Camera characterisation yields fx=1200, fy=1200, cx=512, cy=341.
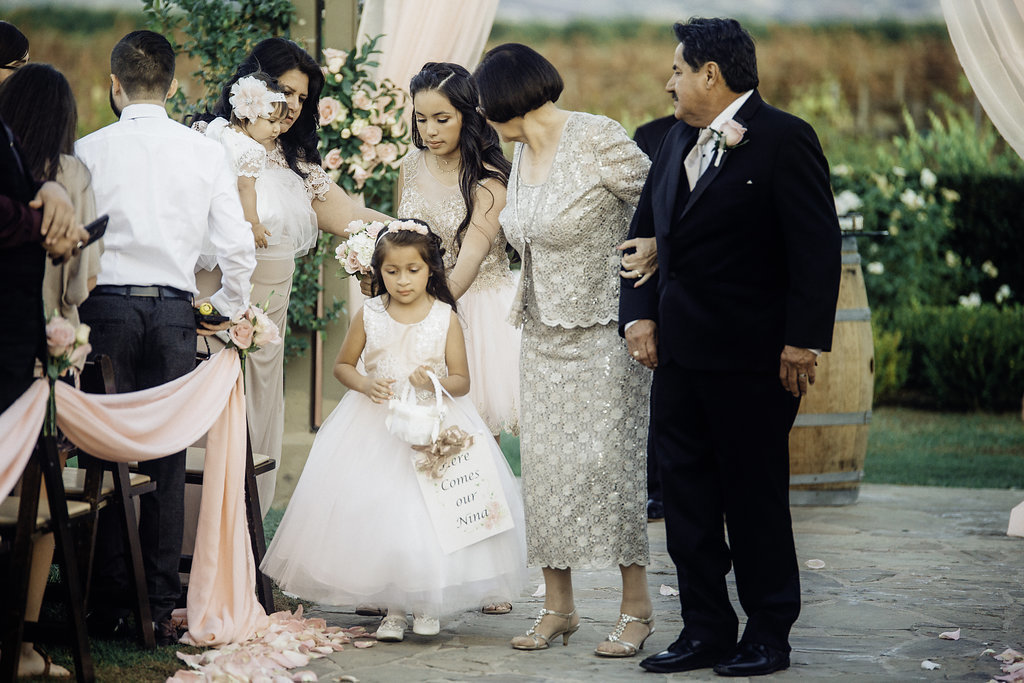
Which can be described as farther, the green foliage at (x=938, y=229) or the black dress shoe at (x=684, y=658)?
the green foliage at (x=938, y=229)

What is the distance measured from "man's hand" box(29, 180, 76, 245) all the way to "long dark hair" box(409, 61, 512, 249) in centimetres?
148

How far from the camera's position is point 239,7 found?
604cm

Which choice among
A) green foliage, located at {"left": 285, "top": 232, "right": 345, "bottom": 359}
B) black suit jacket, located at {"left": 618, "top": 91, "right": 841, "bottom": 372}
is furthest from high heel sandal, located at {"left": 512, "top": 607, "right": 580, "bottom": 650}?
green foliage, located at {"left": 285, "top": 232, "right": 345, "bottom": 359}

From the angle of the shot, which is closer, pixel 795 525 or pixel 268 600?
pixel 268 600

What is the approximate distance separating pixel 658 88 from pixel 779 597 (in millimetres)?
11528

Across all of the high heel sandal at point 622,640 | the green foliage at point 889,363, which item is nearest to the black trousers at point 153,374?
the high heel sandal at point 622,640

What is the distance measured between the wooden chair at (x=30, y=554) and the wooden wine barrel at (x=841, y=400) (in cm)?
378

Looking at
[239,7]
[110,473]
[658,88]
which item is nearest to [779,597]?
[110,473]

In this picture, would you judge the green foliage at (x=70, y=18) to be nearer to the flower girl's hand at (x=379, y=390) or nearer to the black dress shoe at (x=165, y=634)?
the flower girl's hand at (x=379, y=390)

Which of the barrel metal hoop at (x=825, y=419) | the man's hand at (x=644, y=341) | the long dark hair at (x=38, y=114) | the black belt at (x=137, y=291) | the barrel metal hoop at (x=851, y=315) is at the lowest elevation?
→ the barrel metal hoop at (x=825, y=419)

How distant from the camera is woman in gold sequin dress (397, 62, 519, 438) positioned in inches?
164

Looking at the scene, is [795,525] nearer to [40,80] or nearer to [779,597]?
[779,597]

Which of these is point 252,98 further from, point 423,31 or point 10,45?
point 423,31

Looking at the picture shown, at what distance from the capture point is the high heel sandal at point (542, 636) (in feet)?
12.3
